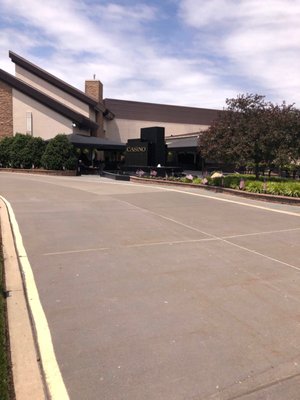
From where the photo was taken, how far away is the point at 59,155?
3141 cm

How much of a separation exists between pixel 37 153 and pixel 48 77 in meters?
13.5

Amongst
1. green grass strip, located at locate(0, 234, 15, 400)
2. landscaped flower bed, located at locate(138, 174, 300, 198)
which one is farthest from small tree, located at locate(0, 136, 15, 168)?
green grass strip, located at locate(0, 234, 15, 400)

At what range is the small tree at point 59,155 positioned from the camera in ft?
103

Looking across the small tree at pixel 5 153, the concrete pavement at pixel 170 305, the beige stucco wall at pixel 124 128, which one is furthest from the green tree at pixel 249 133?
the beige stucco wall at pixel 124 128

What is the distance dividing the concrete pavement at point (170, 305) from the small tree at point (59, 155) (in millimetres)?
20985

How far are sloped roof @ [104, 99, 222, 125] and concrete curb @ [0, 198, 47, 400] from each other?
52975 millimetres

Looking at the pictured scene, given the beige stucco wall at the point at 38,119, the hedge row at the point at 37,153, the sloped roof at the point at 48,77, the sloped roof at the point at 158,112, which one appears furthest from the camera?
the sloped roof at the point at 158,112

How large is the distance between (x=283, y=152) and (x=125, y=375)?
16.0 m

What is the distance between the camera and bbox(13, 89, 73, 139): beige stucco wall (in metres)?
40.4

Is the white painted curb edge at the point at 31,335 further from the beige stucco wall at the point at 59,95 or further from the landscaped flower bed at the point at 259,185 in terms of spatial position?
the beige stucco wall at the point at 59,95

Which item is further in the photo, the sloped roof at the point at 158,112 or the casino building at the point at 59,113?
the sloped roof at the point at 158,112

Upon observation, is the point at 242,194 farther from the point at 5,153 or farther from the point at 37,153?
the point at 5,153

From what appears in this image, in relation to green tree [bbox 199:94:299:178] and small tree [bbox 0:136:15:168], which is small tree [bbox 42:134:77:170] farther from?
green tree [bbox 199:94:299:178]

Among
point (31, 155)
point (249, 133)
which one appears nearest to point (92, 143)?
point (31, 155)
